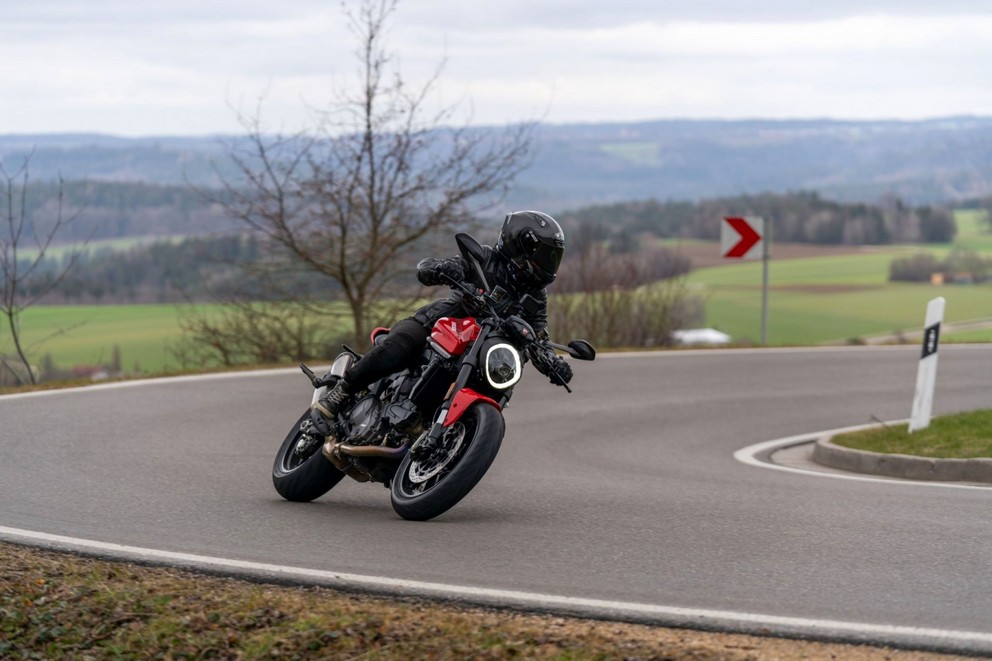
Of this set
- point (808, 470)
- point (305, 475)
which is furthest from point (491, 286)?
point (808, 470)

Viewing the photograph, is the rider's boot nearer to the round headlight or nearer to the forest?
the round headlight

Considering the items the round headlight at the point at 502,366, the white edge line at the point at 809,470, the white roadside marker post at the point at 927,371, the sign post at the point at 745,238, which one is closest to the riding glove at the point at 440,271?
the round headlight at the point at 502,366

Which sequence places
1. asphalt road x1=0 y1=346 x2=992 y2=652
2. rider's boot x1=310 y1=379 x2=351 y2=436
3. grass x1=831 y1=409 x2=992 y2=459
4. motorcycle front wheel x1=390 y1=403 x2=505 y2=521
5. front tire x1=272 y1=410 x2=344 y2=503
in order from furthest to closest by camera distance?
grass x1=831 y1=409 x2=992 y2=459, front tire x1=272 y1=410 x2=344 y2=503, rider's boot x1=310 y1=379 x2=351 y2=436, motorcycle front wheel x1=390 y1=403 x2=505 y2=521, asphalt road x1=0 y1=346 x2=992 y2=652

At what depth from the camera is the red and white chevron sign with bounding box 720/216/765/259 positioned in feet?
71.1

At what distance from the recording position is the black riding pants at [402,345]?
7504mm

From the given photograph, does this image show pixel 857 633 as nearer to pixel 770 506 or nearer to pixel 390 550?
pixel 390 550

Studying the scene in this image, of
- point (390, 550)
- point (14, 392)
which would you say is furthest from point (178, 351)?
point (390, 550)

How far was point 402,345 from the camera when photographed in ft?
24.6

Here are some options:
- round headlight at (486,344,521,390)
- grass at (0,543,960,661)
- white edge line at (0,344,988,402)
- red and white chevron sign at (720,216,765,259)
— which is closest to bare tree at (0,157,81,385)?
white edge line at (0,344,988,402)

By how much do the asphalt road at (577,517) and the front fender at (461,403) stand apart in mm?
589

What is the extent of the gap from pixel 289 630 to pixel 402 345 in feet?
8.20

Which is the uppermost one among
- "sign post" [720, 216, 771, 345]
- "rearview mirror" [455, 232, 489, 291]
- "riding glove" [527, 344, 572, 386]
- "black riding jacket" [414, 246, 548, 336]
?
"sign post" [720, 216, 771, 345]

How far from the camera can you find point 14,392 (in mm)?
14109

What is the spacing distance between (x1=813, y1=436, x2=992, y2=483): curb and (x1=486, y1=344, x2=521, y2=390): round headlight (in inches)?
175
